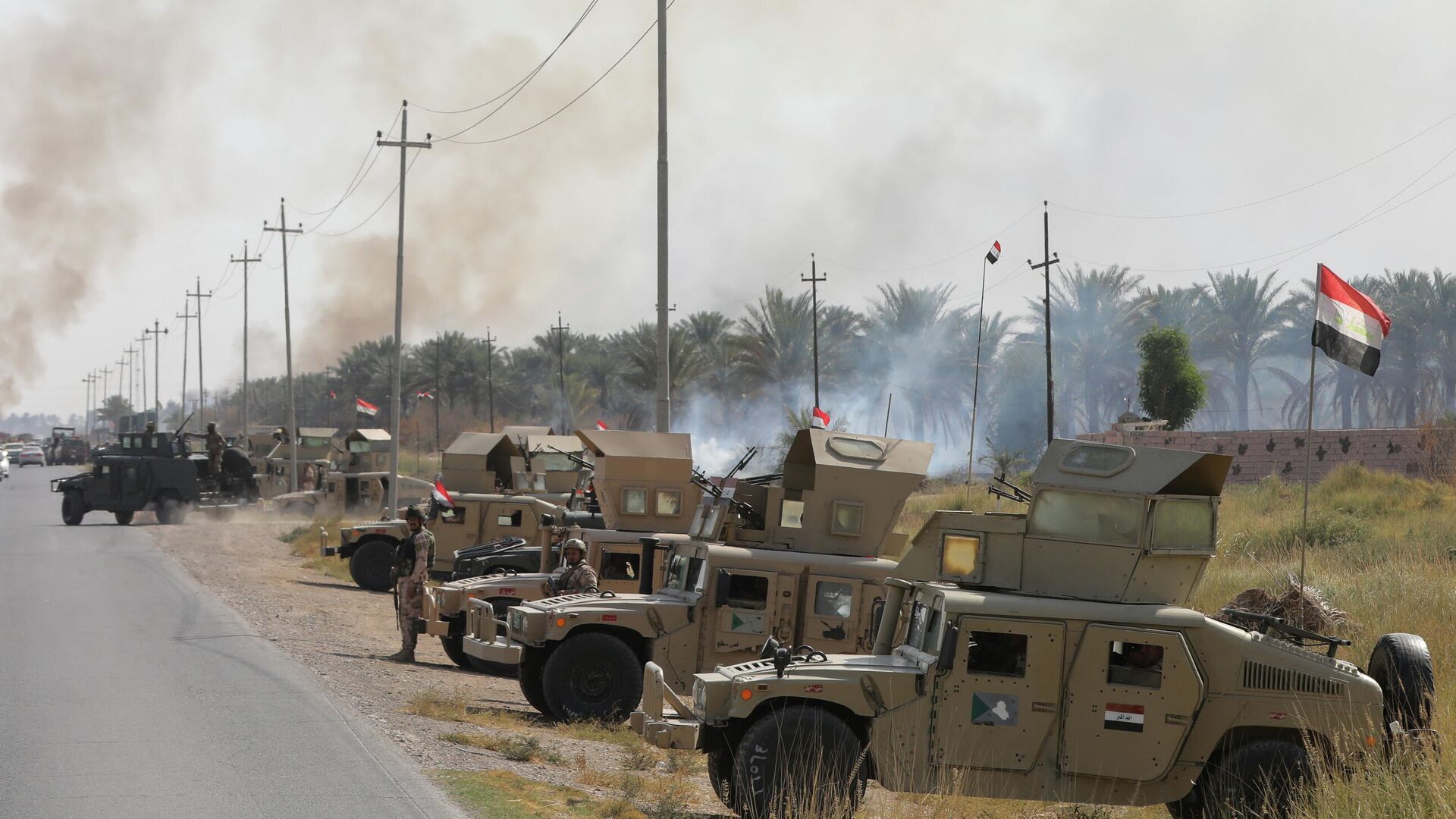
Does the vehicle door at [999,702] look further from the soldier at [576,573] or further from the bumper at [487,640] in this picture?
the soldier at [576,573]

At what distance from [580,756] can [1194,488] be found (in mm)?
5156

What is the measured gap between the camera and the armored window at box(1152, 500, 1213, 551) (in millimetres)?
9273

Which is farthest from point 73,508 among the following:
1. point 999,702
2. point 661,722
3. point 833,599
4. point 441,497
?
point 999,702

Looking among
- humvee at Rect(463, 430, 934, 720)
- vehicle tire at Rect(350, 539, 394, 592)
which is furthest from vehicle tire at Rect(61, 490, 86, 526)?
humvee at Rect(463, 430, 934, 720)

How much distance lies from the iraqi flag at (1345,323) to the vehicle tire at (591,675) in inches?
294

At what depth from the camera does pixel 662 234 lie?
21453 mm

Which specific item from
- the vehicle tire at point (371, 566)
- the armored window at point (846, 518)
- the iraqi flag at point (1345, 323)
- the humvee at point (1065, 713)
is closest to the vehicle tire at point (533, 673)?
the armored window at point (846, 518)

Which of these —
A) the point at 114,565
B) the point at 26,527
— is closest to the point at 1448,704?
the point at 114,565

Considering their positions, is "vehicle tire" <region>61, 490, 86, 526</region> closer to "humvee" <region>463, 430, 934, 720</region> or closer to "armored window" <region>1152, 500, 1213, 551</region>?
"humvee" <region>463, 430, 934, 720</region>

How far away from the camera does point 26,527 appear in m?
37.4

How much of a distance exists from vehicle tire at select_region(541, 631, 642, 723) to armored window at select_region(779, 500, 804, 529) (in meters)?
1.85

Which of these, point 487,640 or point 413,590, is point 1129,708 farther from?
point 413,590

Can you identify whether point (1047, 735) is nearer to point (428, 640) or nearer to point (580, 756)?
point (580, 756)

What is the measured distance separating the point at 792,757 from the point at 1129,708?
2.11 metres
